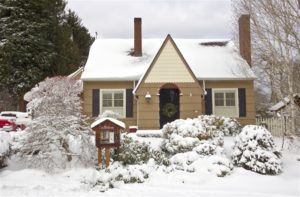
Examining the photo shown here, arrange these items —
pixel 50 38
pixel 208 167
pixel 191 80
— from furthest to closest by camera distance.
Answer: pixel 50 38
pixel 191 80
pixel 208 167

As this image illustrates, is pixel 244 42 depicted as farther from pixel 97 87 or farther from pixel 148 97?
pixel 97 87

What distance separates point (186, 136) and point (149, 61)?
9.02 metres

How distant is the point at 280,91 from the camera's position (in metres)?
15.7

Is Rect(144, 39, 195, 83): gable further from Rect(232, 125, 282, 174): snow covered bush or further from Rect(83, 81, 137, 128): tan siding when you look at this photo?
Rect(232, 125, 282, 174): snow covered bush

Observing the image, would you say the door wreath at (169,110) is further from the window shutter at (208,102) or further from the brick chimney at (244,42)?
the brick chimney at (244,42)

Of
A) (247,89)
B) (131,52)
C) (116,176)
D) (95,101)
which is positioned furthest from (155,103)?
(116,176)

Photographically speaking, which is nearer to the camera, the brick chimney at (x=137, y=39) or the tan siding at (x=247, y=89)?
the tan siding at (x=247, y=89)

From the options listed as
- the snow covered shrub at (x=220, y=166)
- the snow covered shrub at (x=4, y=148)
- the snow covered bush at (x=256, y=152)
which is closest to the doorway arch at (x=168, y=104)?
the snow covered bush at (x=256, y=152)

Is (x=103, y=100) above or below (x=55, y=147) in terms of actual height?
above

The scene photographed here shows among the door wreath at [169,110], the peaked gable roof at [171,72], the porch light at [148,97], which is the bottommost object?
the door wreath at [169,110]

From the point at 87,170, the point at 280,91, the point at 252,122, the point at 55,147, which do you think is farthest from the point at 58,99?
the point at 252,122

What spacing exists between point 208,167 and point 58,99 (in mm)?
5616

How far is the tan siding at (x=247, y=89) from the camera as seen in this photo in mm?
20109

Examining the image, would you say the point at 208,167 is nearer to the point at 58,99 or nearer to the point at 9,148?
the point at 58,99
